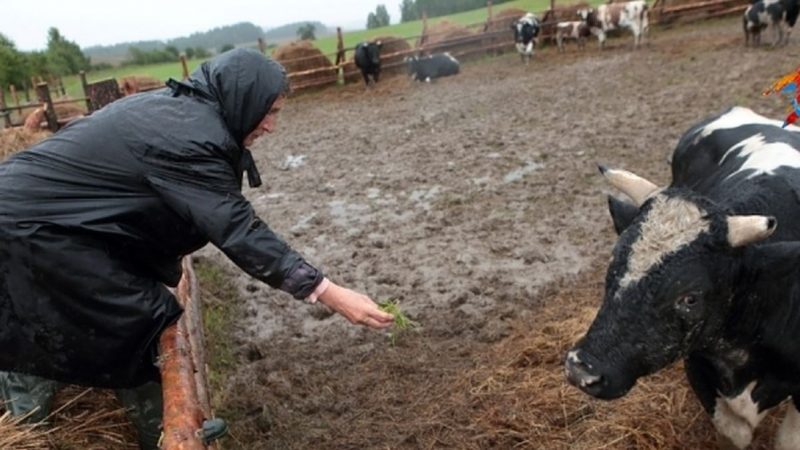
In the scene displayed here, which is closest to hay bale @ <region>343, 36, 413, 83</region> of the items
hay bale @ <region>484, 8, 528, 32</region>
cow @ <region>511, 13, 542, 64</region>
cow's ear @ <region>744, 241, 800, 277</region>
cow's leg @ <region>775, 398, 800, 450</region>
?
cow @ <region>511, 13, 542, 64</region>

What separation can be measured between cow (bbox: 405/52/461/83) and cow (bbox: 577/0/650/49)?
4.43m

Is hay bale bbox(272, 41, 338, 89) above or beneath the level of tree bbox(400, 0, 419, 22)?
beneath

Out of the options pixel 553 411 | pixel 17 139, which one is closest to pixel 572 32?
pixel 17 139

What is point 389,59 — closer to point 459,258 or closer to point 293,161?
point 293,161

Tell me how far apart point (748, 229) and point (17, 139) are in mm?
10906

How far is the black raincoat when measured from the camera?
226 cm

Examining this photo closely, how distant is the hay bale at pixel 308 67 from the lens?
19000mm

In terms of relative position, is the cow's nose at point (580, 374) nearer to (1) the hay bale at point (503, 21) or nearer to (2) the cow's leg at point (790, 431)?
(2) the cow's leg at point (790, 431)

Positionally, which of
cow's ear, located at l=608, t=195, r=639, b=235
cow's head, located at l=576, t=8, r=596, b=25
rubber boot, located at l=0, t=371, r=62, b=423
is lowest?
rubber boot, located at l=0, t=371, r=62, b=423

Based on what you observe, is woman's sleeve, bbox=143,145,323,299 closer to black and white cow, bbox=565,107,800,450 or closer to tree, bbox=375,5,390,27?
black and white cow, bbox=565,107,800,450

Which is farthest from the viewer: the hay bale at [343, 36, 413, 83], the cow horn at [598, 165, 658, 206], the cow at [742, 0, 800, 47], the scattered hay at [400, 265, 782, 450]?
the hay bale at [343, 36, 413, 83]

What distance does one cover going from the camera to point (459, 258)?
574 centimetres

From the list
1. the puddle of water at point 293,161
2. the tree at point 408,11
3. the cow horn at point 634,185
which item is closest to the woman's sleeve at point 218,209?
the cow horn at point 634,185

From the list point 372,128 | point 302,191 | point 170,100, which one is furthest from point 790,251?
point 372,128
